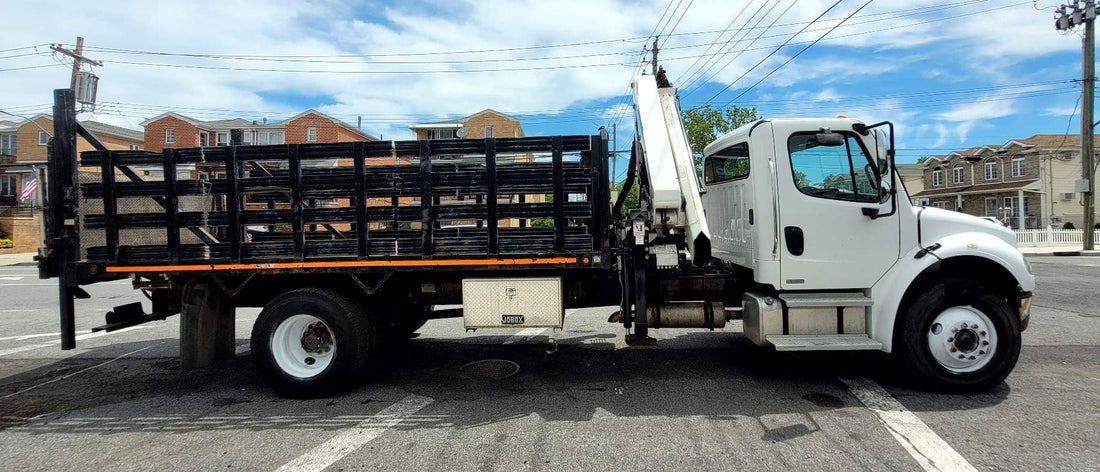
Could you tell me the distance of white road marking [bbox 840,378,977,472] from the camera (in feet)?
11.2

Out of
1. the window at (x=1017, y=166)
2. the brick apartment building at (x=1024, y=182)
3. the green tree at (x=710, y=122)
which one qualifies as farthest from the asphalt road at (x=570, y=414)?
the window at (x=1017, y=166)

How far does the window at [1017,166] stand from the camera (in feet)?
121

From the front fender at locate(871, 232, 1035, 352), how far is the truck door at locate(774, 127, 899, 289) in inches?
4.1

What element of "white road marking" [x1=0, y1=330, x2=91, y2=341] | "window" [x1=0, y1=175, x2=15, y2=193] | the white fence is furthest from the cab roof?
"window" [x1=0, y1=175, x2=15, y2=193]

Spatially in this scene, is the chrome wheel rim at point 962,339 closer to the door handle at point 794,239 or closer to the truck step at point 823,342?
the truck step at point 823,342

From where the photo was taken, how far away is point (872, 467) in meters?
3.41

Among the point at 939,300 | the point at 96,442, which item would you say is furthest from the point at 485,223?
the point at 939,300

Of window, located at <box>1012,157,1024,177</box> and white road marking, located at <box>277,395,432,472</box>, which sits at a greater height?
window, located at <box>1012,157,1024,177</box>

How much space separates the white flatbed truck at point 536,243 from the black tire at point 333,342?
0.02m

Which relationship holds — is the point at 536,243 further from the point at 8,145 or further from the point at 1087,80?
the point at 8,145

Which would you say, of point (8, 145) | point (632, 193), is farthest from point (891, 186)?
point (8, 145)

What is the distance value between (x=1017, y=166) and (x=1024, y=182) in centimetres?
198

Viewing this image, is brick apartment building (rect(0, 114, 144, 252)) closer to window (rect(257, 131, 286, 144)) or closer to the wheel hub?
window (rect(257, 131, 286, 144))

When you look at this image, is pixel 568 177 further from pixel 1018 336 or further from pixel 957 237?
pixel 1018 336
